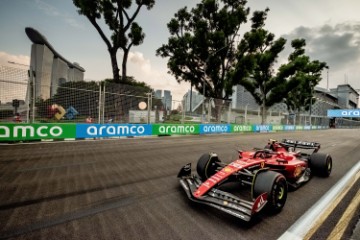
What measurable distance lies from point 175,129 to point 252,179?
40.9 ft

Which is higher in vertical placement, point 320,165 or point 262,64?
point 262,64

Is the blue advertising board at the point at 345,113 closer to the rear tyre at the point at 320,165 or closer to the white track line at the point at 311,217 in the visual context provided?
the rear tyre at the point at 320,165

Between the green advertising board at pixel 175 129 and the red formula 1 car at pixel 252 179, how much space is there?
9916 millimetres

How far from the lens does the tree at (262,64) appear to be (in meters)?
25.4

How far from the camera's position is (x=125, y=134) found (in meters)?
13.3

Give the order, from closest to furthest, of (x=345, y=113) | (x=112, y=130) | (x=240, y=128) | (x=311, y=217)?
(x=311, y=217) → (x=112, y=130) → (x=240, y=128) → (x=345, y=113)

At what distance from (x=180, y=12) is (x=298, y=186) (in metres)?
26.9

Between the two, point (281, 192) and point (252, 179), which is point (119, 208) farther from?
point (281, 192)

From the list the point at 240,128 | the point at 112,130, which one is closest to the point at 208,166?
the point at 112,130

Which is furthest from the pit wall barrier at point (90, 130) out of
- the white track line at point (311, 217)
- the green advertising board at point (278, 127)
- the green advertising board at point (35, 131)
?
the green advertising board at point (278, 127)

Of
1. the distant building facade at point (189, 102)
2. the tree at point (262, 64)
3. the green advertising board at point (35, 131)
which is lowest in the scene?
the green advertising board at point (35, 131)

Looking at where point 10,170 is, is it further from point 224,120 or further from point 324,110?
point 324,110

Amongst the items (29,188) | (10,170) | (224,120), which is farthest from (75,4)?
(29,188)

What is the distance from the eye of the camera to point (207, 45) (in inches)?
1015
